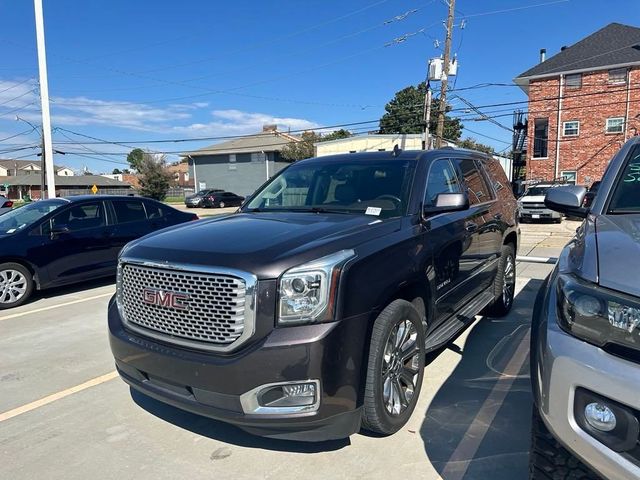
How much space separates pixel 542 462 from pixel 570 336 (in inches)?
25.8

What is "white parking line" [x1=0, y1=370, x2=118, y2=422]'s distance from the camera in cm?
358

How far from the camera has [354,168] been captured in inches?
166

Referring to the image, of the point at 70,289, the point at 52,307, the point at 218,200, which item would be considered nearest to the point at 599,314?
the point at 52,307

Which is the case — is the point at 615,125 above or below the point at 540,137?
above

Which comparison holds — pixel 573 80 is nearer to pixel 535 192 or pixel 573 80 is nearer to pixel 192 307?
pixel 535 192

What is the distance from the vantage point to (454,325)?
161 inches

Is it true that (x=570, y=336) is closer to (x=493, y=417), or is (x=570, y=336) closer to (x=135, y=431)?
(x=493, y=417)

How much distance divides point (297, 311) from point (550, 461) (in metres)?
1.37

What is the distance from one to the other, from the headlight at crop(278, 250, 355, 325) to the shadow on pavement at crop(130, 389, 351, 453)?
1.02m

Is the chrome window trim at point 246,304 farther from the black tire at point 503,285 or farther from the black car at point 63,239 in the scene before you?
the black car at point 63,239

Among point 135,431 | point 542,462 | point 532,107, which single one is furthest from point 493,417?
point 532,107

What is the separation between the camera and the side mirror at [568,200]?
3549 millimetres

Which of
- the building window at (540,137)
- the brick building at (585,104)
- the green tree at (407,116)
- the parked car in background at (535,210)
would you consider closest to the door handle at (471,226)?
the parked car in background at (535,210)

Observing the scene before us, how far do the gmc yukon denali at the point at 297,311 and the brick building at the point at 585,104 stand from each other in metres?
32.3
